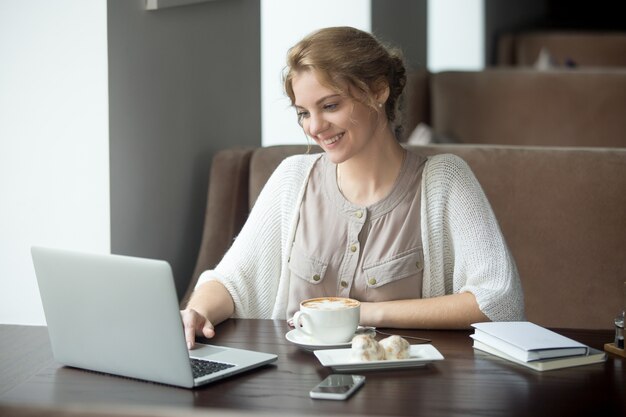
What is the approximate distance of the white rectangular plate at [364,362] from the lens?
1.40m

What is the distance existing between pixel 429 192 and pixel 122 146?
0.69 meters

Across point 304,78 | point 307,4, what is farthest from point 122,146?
point 307,4

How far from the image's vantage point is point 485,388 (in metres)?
1.31

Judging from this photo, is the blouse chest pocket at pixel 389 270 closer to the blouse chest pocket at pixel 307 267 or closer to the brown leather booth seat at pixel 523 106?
the blouse chest pocket at pixel 307 267

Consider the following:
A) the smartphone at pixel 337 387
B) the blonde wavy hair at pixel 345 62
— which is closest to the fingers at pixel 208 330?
the smartphone at pixel 337 387

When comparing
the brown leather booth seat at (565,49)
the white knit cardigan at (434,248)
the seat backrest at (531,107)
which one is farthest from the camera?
the brown leather booth seat at (565,49)

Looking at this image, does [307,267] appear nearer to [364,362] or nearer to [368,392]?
[364,362]

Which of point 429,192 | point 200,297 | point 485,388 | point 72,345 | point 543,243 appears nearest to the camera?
point 485,388

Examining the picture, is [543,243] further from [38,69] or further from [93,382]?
[93,382]

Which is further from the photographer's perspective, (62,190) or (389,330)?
(62,190)

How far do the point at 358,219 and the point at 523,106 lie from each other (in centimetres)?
237

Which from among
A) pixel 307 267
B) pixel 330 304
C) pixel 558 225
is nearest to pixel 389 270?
pixel 307 267

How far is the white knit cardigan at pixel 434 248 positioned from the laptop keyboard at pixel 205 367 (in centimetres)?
56

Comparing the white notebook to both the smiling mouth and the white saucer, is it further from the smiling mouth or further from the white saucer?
the smiling mouth
